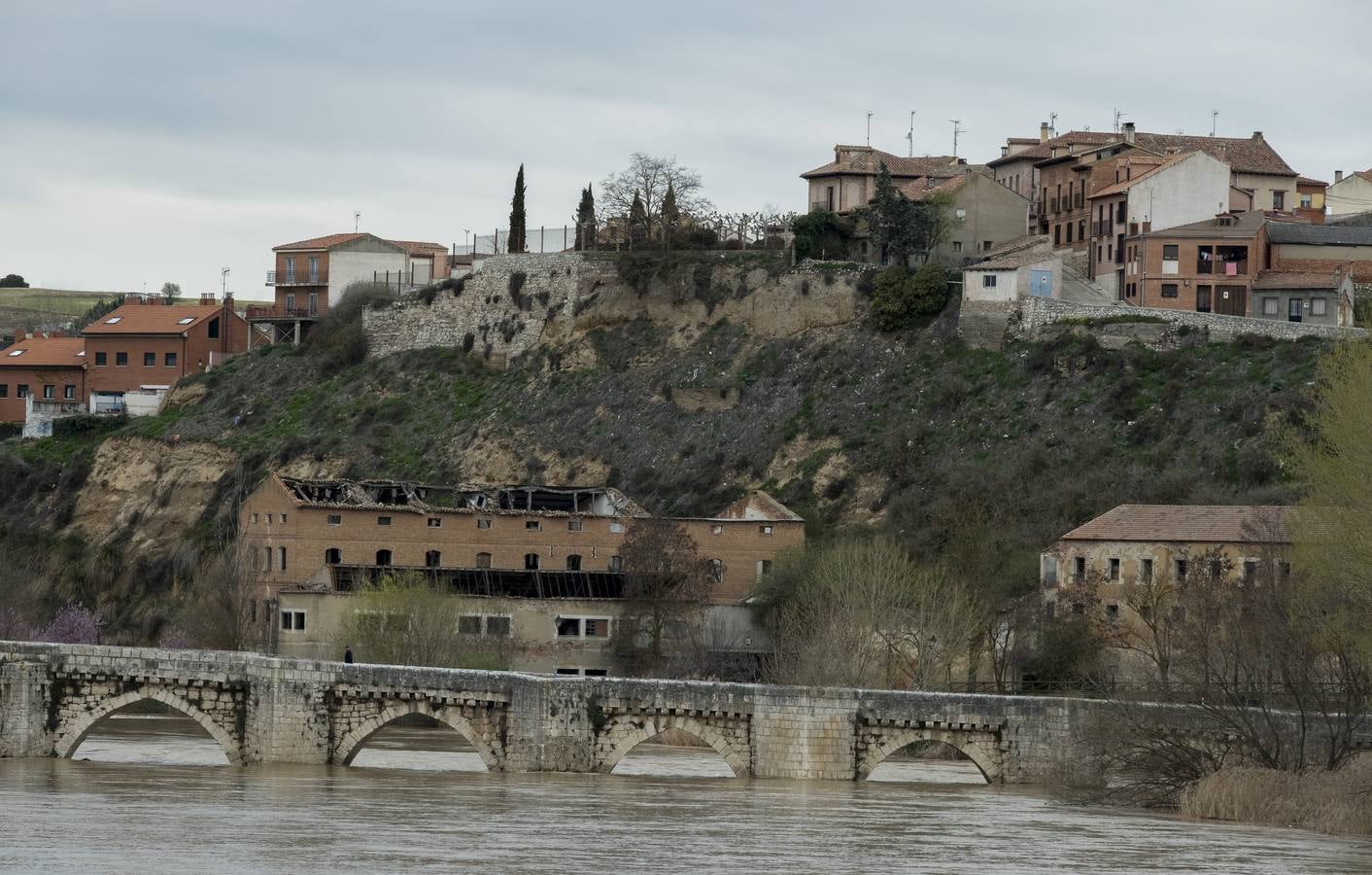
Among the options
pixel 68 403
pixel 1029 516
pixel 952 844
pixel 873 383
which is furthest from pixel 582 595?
pixel 68 403

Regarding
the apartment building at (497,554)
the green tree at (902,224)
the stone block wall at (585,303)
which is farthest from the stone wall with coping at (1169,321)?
the apartment building at (497,554)

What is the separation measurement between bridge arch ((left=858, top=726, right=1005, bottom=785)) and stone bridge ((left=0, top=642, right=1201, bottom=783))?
0.10 feet

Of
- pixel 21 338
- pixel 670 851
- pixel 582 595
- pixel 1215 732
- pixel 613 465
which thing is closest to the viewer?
pixel 670 851

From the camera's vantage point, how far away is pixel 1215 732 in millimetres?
56469

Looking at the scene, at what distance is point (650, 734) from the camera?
60250mm

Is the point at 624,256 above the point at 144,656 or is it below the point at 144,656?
above

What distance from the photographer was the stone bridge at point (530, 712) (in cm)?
6019

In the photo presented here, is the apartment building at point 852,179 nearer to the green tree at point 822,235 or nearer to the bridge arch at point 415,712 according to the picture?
the green tree at point 822,235

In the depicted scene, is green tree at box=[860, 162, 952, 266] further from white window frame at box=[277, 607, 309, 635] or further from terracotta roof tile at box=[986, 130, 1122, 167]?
white window frame at box=[277, 607, 309, 635]

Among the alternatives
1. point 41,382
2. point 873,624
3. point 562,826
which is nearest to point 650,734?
point 562,826

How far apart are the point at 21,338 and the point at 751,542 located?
6008cm

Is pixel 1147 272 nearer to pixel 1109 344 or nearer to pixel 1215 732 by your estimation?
pixel 1109 344

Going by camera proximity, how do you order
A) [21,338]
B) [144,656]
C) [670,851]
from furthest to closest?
[21,338], [144,656], [670,851]

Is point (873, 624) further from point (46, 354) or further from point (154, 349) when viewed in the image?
point (46, 354)
